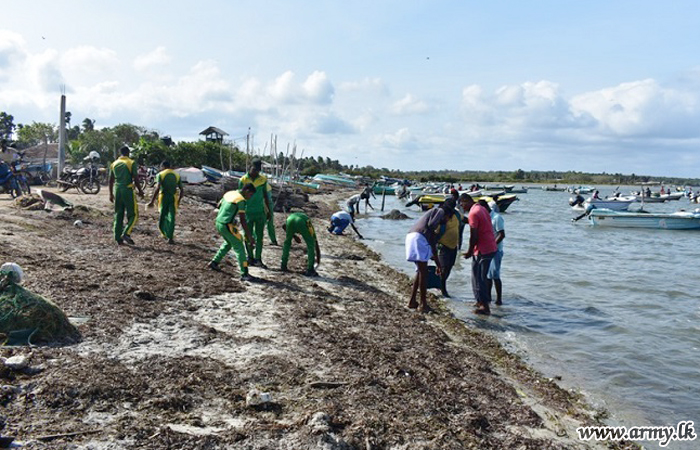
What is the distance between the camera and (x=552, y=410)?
5.35 metres

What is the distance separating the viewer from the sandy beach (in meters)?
3.67

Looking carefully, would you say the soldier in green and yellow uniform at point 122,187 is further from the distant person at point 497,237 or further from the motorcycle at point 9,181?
the motorcycle at point 9,181

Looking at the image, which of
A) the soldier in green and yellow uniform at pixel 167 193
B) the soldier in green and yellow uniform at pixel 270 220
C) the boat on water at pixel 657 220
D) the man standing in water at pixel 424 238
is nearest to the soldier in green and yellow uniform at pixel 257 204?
the soldier in green and yellow uniform at pixel 270 220

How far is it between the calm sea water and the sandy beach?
649 millimetres

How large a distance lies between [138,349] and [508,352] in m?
4.85

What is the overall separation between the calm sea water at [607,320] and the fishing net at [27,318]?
18.2ft

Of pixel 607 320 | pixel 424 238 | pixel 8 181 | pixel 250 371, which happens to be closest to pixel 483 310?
pixel 424 238

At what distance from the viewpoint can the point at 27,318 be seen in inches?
189

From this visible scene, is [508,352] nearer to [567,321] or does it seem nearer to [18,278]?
[567,321]

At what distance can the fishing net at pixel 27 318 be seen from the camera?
15.5 feet

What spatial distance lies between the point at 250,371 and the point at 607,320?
7.36 metres

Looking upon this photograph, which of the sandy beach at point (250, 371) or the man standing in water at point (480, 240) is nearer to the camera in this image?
the sandy beach at point (250, 371)

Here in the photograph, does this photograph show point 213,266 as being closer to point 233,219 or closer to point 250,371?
point 233,219

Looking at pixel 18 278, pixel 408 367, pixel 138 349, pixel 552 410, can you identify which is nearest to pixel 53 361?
pixel 138 349
